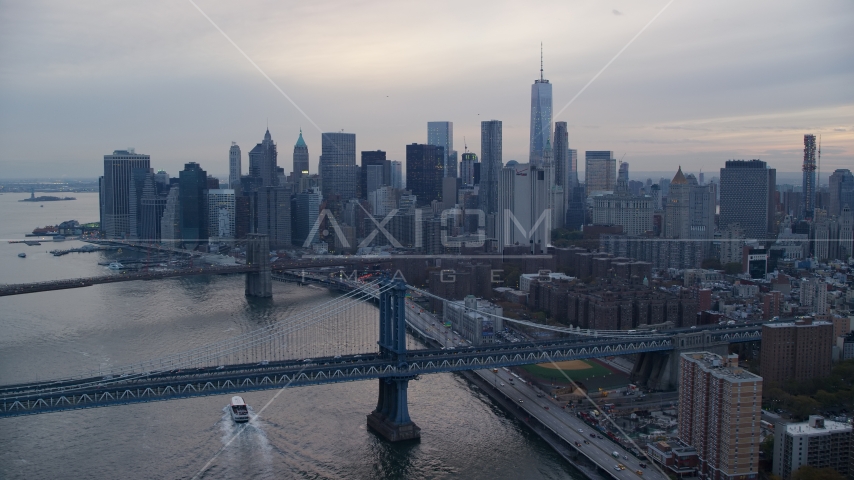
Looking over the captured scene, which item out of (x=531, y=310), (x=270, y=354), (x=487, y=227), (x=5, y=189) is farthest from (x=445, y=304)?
(x=5, y=189)

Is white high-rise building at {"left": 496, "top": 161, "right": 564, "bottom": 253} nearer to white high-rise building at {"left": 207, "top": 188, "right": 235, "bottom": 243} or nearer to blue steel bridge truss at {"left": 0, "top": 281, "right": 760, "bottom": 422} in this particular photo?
white high-rise building at {"left": 207, "top": 188, "right": 235, "bottom": 243}

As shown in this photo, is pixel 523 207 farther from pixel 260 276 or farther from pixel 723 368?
pixel 723 368

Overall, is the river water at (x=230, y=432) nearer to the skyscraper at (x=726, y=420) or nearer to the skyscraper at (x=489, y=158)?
the skyscraper at (x=726, y=420)

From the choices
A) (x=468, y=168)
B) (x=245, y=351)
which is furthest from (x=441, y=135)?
(x=245, y=351)

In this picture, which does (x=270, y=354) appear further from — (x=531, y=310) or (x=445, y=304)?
(x=531, y=310)

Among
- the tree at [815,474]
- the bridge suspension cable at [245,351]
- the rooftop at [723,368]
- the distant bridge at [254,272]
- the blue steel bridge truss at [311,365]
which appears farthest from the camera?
the distant bridge at [254,272]

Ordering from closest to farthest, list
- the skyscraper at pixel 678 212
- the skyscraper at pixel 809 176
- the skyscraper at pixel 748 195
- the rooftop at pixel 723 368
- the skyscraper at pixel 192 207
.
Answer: the rooftop at pixel 723 368, the skyscraper at pixel 678 212, the skyscraper at pixel 748 195, the skyscraper at pixel 809 176, the skyscraper at pixel 192 207

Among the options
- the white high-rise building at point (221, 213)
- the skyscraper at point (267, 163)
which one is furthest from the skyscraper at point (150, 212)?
the skyscraper at point (267, 163)
